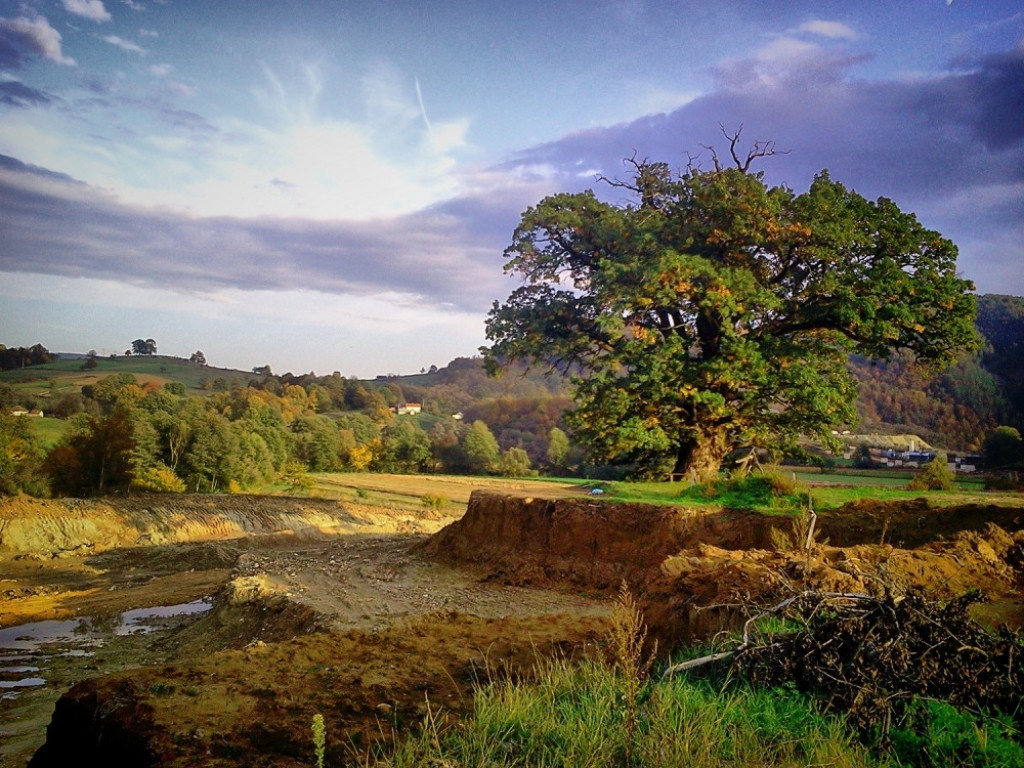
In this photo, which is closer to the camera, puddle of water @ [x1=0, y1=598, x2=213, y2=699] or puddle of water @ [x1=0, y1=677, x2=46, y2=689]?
puddle of water @ [x1=0, y1=677, x2=46, y2=689]

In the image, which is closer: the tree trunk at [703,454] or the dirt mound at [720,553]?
the dirt mound at [720,553]

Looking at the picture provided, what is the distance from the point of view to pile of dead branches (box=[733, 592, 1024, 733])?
4453 millimetres

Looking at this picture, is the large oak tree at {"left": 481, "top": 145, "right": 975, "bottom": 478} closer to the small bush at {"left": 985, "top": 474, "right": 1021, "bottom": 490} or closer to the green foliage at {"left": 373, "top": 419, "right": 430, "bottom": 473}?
the small bush at {"left": 985, "top": 474, "right": 1021, "bottom": 490}

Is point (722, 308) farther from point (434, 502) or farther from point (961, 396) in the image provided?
point (434, 502)

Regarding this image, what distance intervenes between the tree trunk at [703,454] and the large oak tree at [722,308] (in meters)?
0.04

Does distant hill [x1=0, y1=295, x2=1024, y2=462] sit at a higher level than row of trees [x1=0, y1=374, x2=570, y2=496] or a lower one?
higher

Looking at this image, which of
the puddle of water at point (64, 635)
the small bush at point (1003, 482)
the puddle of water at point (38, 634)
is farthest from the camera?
the small bush at point (1003, 482)

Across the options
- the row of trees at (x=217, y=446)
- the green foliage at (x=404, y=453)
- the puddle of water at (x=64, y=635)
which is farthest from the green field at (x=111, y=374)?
the puddle of water at (x=64, y=635)

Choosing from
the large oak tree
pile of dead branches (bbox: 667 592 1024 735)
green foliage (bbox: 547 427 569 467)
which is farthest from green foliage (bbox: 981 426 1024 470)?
green foliage (bbox: 547 427 569 467)

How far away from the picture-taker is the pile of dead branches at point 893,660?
4.45m

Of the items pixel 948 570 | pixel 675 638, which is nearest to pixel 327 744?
pixel 675 638

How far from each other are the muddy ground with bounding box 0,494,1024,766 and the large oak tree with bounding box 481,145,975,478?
4.24 m

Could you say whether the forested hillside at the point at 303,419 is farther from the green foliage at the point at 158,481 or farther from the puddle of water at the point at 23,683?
the puddle of water at the point at 23,683

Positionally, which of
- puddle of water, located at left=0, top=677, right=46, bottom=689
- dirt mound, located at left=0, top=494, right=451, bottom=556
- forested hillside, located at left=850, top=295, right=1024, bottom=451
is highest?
forested hillside, located at left=850, top=295, right=1024, bottom=451
